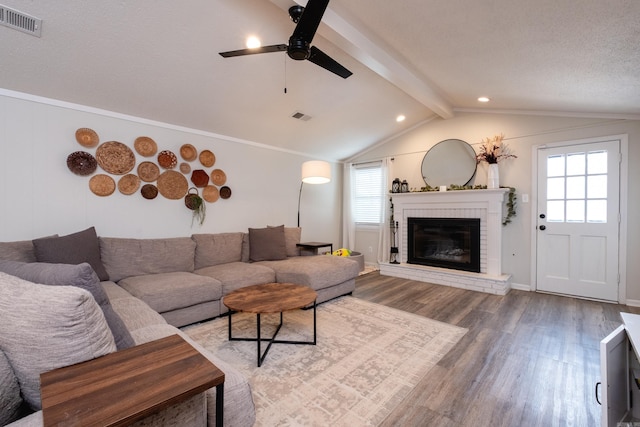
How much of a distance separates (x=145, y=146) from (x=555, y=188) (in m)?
5.56

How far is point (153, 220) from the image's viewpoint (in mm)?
3637

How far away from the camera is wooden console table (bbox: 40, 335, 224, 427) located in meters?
0.77

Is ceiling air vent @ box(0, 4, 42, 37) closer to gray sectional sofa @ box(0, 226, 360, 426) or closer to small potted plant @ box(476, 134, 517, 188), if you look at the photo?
gray sectional sofa @ box(0, 226, 360, 426)

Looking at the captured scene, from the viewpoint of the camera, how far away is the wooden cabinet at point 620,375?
109cm

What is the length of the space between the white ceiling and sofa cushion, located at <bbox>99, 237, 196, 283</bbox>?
5.13ft

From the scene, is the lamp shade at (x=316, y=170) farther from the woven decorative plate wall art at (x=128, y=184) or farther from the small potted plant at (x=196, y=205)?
the woven decorative plate wall art at (x=128, y=184)

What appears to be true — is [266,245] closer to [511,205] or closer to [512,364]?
[512,364]

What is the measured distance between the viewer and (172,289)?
105 inches

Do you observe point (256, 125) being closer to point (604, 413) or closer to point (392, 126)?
point (392, 126)

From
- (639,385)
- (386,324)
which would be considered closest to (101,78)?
(386,324)

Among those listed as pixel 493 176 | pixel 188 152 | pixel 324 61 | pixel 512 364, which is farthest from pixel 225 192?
pixel 493 176

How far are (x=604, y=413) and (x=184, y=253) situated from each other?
12.0ft

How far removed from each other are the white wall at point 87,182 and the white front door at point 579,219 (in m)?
4.17

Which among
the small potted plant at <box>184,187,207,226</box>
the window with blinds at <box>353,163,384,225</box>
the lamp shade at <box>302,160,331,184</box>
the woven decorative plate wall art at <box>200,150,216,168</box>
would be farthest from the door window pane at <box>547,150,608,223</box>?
the small potted plant at <box>184,187,207,226</box>
